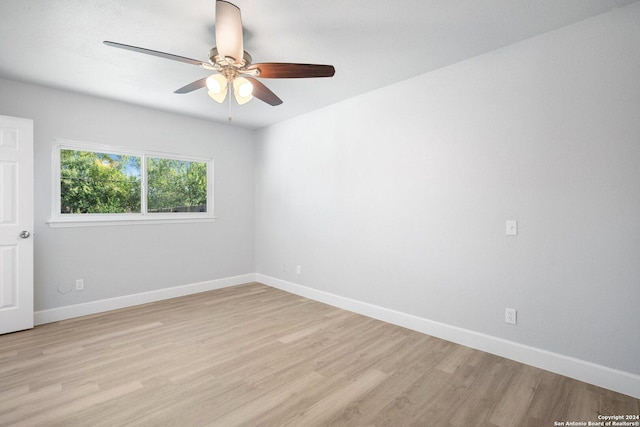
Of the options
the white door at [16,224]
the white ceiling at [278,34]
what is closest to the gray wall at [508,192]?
the white ceiling at [278,34]

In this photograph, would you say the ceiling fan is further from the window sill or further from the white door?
the window sill

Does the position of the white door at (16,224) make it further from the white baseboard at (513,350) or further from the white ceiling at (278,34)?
the white baseboard at (513,350)

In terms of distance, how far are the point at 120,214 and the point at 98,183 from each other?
439 millimetres

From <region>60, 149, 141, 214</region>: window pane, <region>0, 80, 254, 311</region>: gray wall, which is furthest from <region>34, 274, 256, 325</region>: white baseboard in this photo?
<region>60, 149, 141, 214</region>: window pane

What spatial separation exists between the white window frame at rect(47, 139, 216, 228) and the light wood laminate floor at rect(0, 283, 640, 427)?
1133 millimetres

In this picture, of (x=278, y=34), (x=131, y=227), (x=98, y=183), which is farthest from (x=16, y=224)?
(x=278, y=34)

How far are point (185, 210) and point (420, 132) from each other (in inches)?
132

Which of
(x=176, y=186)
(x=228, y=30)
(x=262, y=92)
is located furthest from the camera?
(x=176, y=186)

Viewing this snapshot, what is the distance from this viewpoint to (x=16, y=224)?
9.90 ft

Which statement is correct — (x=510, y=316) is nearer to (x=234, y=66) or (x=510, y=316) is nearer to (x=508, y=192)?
(x=508, y=192)

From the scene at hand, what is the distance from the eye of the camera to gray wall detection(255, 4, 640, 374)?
2.07 metres

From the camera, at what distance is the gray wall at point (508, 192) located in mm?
2068

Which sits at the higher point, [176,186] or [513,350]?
[176,186]

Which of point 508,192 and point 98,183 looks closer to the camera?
point 508,192
